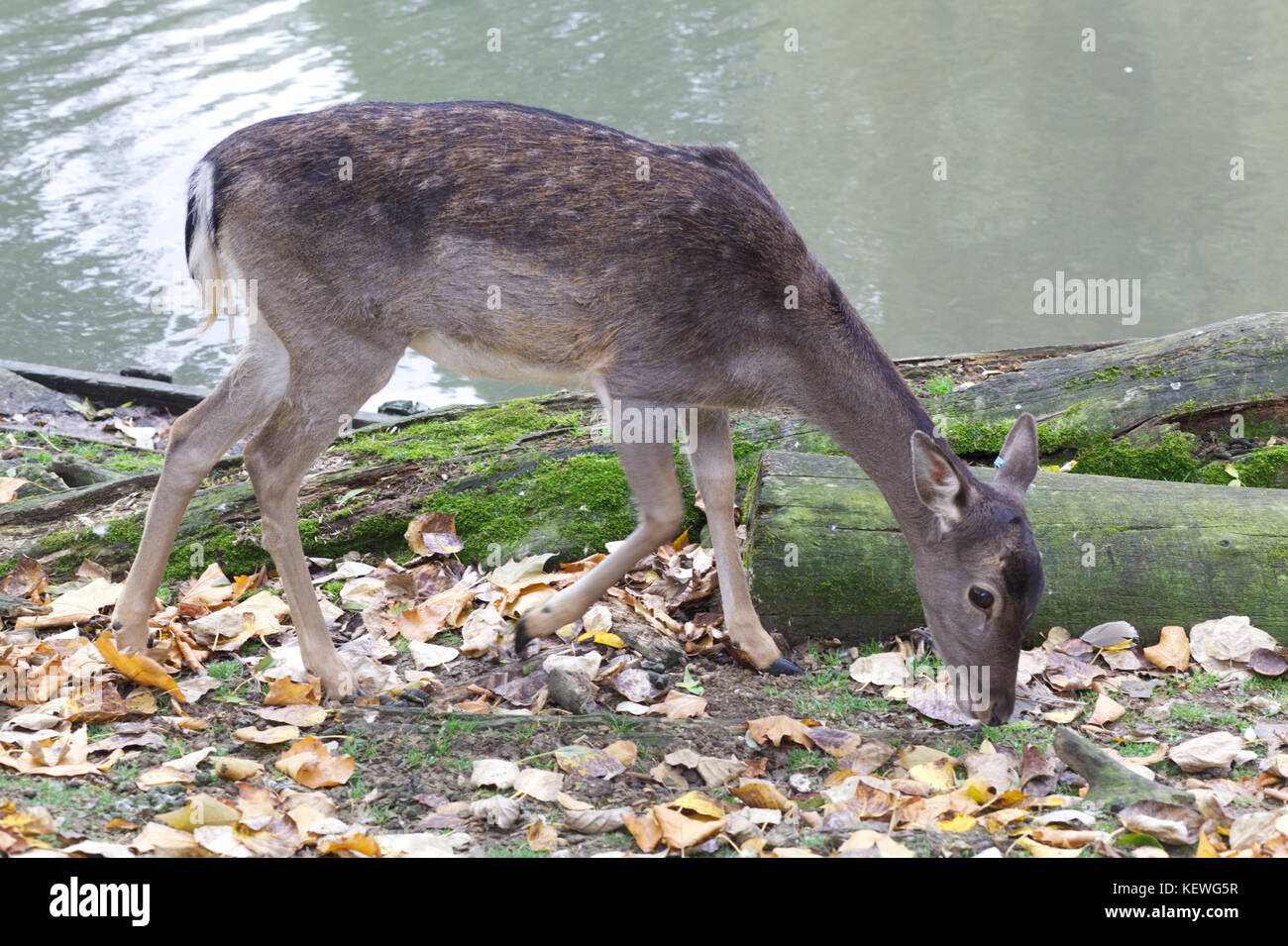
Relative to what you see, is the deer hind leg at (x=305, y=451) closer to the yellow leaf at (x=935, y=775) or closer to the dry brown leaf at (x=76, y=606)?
the dry brown leaf at (x=76, y=606)

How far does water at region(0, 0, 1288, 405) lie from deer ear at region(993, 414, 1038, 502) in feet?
20.5

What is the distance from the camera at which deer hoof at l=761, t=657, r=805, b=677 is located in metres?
4.92

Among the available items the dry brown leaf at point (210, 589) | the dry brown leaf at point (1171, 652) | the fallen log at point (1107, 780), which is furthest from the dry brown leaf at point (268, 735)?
the dry brown leaf at point (1171, 652)

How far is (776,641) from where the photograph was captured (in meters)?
5.09

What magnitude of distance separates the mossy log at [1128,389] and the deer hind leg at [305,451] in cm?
276

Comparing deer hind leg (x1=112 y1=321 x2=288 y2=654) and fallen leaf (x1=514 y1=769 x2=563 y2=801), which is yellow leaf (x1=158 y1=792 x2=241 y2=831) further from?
deer hind leg (x1=112 y1=321 x2=288 y2=654)

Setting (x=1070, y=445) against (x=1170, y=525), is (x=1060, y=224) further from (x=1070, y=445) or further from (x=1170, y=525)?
(x=1170, y=525)

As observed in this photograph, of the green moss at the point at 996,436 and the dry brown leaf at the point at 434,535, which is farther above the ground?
the green moss at the point at 996,436

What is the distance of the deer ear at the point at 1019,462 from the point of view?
181 inches

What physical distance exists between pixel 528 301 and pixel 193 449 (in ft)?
4.77

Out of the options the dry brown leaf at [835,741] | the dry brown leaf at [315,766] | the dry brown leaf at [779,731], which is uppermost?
the dry brown leaf at [315,766]

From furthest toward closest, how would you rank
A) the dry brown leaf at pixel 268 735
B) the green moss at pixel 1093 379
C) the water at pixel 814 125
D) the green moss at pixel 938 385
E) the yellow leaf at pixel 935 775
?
the water at pixel 814 125, the green moss at pixel 938 385, the green moss at pixel 1093 379, the dry brown leaf at pixel 268 735, the yellow leaf at pixel 935 775

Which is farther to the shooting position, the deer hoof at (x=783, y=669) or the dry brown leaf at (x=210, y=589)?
the dry brown leaf at (x=210, y=589)

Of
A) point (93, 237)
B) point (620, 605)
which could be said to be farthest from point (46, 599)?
point (93, 237)
